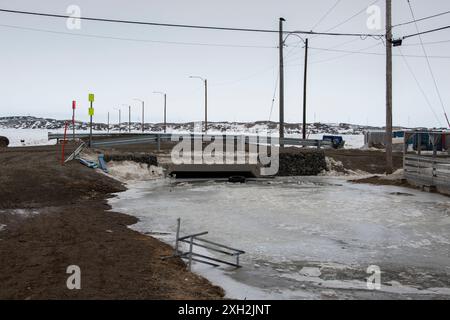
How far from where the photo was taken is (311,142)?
34.1 m

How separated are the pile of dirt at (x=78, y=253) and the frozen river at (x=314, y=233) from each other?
2.33 feet

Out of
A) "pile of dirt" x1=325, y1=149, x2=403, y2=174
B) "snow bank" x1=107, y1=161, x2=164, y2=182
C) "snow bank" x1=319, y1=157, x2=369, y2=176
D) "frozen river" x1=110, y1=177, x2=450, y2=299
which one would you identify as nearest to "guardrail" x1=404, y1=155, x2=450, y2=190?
"frozen river" x1=110, y1=177, x2=450, y2=299

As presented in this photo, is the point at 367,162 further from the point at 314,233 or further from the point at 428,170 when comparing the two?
the point at 314,233

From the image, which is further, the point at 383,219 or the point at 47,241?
the point at 383,219

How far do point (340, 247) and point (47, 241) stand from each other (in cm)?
627

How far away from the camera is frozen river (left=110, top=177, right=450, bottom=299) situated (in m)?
7.37

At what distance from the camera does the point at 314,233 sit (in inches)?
432

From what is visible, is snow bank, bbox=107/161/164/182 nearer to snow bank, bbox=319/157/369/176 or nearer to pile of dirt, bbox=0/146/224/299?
pile of dirt, bbox=0/146/224/299

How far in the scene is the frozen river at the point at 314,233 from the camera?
737 cm

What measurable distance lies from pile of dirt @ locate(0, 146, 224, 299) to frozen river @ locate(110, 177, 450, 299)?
2.33ft

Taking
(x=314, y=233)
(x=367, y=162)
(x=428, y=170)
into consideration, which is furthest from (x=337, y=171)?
(x=314, y=233)

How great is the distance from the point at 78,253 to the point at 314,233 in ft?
18.4
